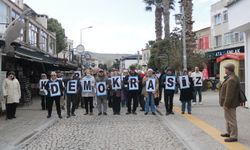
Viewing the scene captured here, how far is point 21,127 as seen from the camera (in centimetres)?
1440

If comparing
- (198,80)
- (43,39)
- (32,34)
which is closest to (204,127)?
(198,80)

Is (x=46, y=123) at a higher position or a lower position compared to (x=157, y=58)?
lower

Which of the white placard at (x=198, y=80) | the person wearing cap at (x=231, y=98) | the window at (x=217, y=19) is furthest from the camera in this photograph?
the window at (x=217, y=19)

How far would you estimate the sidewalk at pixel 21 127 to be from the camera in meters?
11.6

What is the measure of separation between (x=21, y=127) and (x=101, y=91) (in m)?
4.46

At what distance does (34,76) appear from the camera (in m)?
32.4

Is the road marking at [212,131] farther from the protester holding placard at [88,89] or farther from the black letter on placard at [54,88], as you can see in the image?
the black letter on placard at [54,88]

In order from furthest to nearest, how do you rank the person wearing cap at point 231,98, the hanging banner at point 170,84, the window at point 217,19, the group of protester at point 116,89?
1. the window at point 217,19
2. the hanging banner at point 170,84
3. the group of protester at point 116,89
4. the person wearing cap at point 231,98

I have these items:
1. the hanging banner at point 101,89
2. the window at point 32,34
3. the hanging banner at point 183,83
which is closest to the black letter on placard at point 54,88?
the hanging banner at point 101,89

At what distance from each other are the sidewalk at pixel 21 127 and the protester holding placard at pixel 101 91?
6.29 feet

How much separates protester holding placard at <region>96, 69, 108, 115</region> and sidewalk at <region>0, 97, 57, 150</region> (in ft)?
6.29

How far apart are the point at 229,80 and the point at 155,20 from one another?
45.7 m

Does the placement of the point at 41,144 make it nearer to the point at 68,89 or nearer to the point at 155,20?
the point at 68,89

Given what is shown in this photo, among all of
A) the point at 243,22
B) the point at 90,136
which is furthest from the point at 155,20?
the point at 90,136
